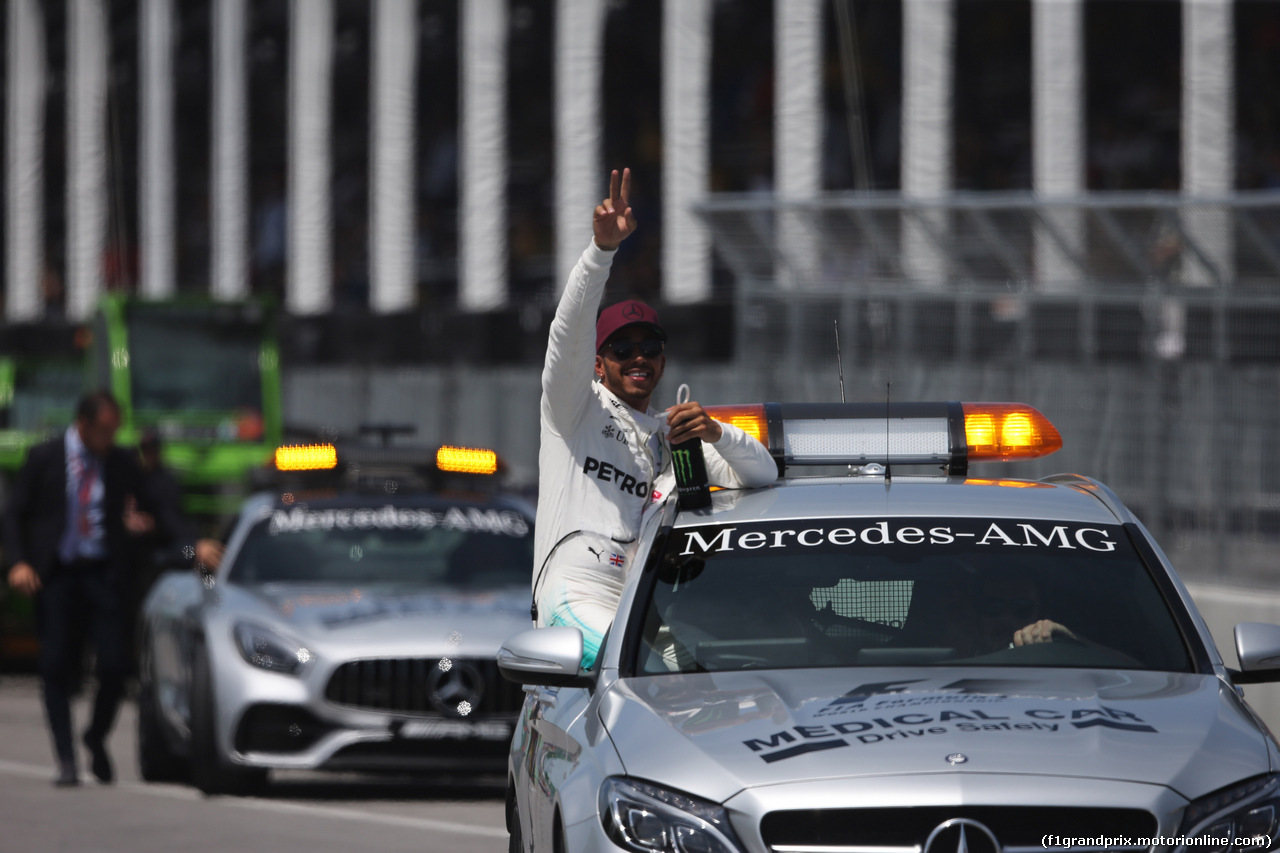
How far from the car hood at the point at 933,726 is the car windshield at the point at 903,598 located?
0.20 m

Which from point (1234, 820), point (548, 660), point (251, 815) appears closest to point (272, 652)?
point (251, 815)

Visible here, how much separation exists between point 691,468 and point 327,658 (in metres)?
4.88

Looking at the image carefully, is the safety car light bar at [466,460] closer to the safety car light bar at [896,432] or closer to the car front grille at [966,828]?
the safety car light bar at [896,432]

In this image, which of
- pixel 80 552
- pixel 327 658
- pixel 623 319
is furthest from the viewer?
pixel 80 552

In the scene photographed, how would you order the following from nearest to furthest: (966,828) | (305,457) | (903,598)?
1. (966,828)
2. (903,598)
3. (305,457)

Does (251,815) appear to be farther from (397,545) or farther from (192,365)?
(192,365)

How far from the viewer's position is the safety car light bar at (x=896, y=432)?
21.2ft

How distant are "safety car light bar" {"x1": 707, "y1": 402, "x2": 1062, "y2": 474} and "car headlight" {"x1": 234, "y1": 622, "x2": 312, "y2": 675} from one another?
4.49m

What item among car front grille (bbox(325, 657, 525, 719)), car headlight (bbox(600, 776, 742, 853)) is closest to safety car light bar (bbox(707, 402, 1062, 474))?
car headlight (bbox(600, 776, 742, 853))

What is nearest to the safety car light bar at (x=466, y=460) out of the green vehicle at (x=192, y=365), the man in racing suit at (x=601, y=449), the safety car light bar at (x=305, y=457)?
the safety car light bar at (x=305, y=457)

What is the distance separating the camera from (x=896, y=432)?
21.3 ft

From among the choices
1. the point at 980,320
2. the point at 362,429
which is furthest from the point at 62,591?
the point at 980,320

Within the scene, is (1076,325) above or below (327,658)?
above

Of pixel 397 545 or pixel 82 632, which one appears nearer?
pixel 82 632
